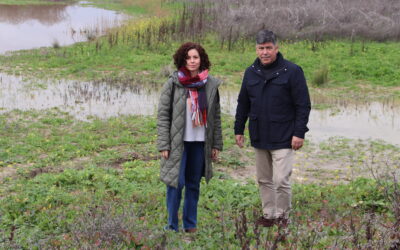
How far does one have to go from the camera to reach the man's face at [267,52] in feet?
16.2

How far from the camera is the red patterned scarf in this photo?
4.82 metres

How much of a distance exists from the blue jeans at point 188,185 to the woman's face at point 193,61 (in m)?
0.69

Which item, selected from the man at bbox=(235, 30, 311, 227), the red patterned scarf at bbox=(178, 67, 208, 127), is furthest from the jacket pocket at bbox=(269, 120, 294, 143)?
the red patterned scarf at bbox=(178, 67, 208, 127)

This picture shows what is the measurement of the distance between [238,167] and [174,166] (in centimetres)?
344

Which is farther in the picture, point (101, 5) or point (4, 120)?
point (101, 5)

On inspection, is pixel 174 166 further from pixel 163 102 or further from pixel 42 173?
pixel 42 173

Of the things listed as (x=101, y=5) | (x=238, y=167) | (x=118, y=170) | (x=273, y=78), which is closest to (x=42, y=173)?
(x=118, y=170)

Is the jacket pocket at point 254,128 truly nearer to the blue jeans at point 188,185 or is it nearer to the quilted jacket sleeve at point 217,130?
the quilted jacket sleeve at point 217,130

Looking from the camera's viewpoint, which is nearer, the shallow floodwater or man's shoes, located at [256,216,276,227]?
man's shoes, located at [256,216,276,227]

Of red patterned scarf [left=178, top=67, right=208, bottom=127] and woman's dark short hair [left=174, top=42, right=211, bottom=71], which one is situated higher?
woman's dark short hair [left=174, top=42, right=211, bottom=71]

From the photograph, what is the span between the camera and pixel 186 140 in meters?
4.88

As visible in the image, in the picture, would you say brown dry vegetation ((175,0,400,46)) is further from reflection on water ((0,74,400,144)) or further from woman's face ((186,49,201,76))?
woman's face ((186,49,201,76))

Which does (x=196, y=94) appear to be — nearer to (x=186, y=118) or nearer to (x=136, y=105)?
(x=186, y=118)

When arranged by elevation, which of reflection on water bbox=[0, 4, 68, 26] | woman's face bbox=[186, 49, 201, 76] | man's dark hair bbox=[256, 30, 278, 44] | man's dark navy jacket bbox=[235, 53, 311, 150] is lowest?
reflection on water bbox=[0, 4, 68, 26]
